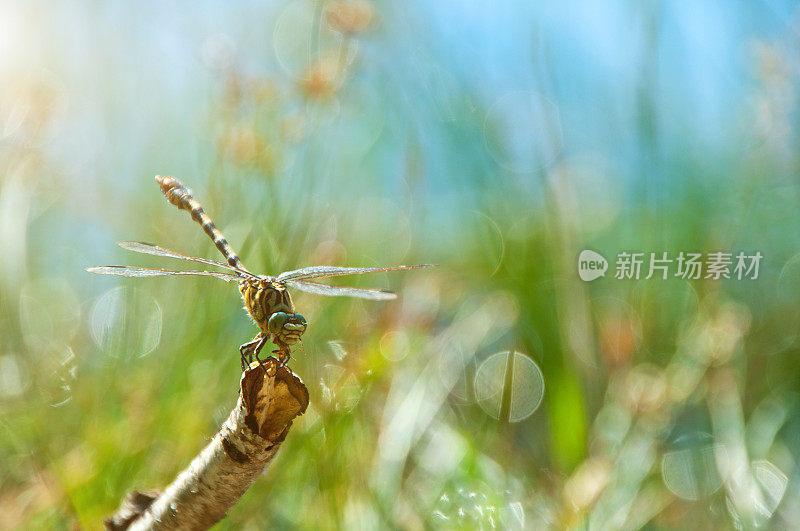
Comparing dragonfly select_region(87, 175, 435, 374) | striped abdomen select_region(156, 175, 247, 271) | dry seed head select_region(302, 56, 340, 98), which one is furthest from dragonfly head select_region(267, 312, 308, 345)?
dry seed head select_region(302, 56, 340, 98)

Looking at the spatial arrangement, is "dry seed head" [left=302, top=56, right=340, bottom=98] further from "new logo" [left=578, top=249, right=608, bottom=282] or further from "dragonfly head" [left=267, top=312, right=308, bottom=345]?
"dragonfly head" [left=267, top=312, right=308, bottom=345]

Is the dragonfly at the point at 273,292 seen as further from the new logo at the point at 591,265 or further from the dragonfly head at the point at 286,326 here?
the new logo at the point at 591,265

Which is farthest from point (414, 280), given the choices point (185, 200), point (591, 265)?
point (185, 200)

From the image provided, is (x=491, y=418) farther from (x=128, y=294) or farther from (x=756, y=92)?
(x=756, y=92)

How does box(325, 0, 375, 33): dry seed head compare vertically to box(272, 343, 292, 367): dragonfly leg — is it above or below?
above

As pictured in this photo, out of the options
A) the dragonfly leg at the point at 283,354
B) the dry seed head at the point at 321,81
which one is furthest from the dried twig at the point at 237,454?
the dry seed head at the point at 321,81

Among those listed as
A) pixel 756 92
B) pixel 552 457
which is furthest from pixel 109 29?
pixel 756 92

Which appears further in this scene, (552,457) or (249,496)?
(552,457)
